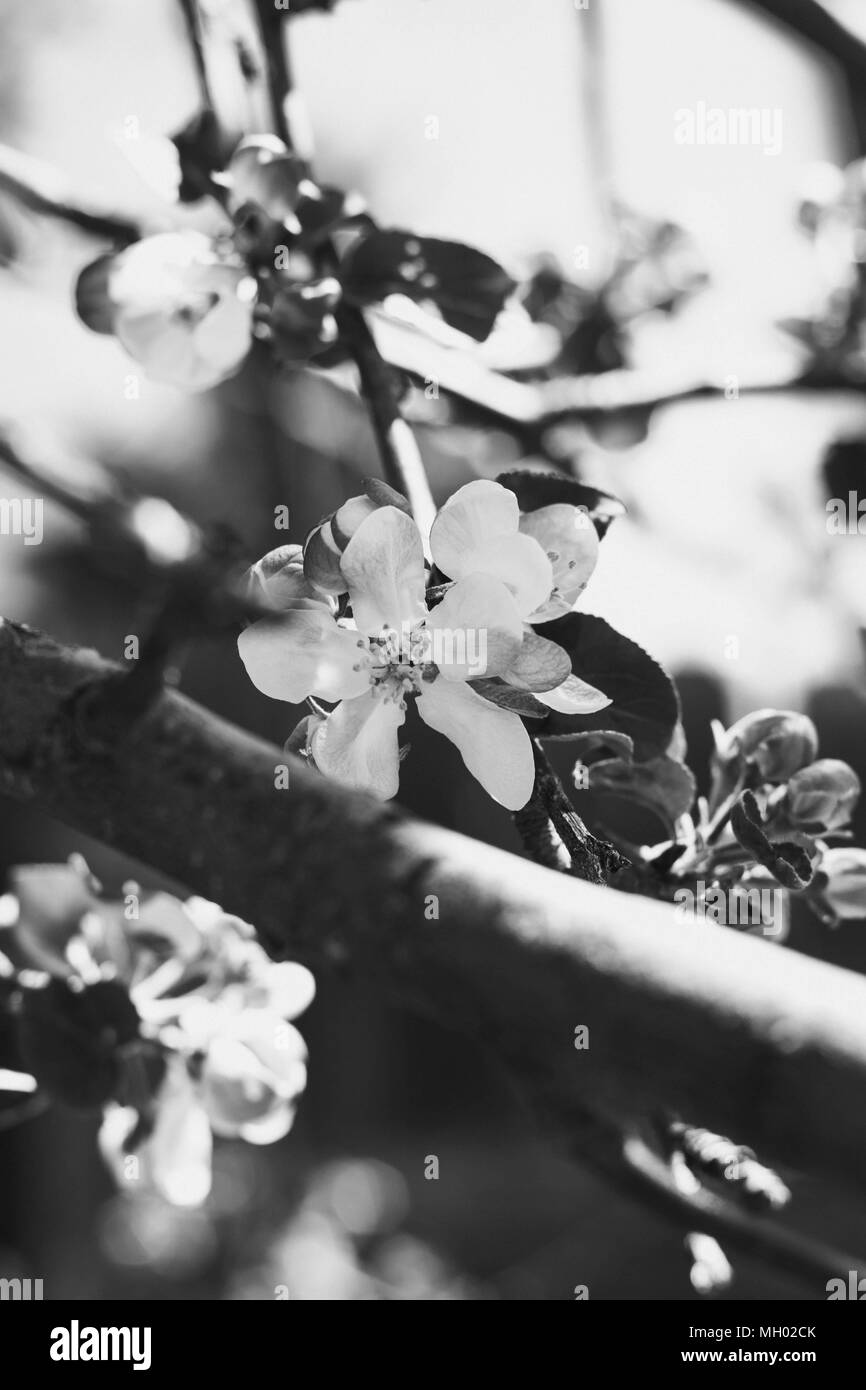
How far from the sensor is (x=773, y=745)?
0.45 metres

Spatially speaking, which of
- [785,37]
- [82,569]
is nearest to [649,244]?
[785,37]

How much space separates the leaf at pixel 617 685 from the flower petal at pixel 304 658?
0.19 ft

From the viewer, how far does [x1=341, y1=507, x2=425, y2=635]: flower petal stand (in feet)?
0.98

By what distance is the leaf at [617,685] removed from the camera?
0.34 metres

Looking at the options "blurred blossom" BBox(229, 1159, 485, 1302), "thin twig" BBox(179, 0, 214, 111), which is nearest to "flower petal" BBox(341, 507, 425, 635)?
"thin twig" BBox(179, 0, 214, 111)

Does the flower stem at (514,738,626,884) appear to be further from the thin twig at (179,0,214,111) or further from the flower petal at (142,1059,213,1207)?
the thin twig at (179,0,214,111)

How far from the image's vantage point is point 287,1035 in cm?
53

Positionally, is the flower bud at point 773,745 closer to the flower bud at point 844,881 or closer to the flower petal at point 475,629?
the flower bud at point 844,881

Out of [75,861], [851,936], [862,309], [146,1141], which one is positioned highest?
[862,309]

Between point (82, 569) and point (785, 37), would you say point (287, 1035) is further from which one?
point (82, 569)

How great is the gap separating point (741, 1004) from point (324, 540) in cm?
16

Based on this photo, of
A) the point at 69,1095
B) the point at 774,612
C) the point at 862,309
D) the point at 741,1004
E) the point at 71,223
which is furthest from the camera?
the point at 774,612

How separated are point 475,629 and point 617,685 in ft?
0.25

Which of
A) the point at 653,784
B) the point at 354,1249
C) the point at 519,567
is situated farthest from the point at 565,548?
the point at 354,1249
